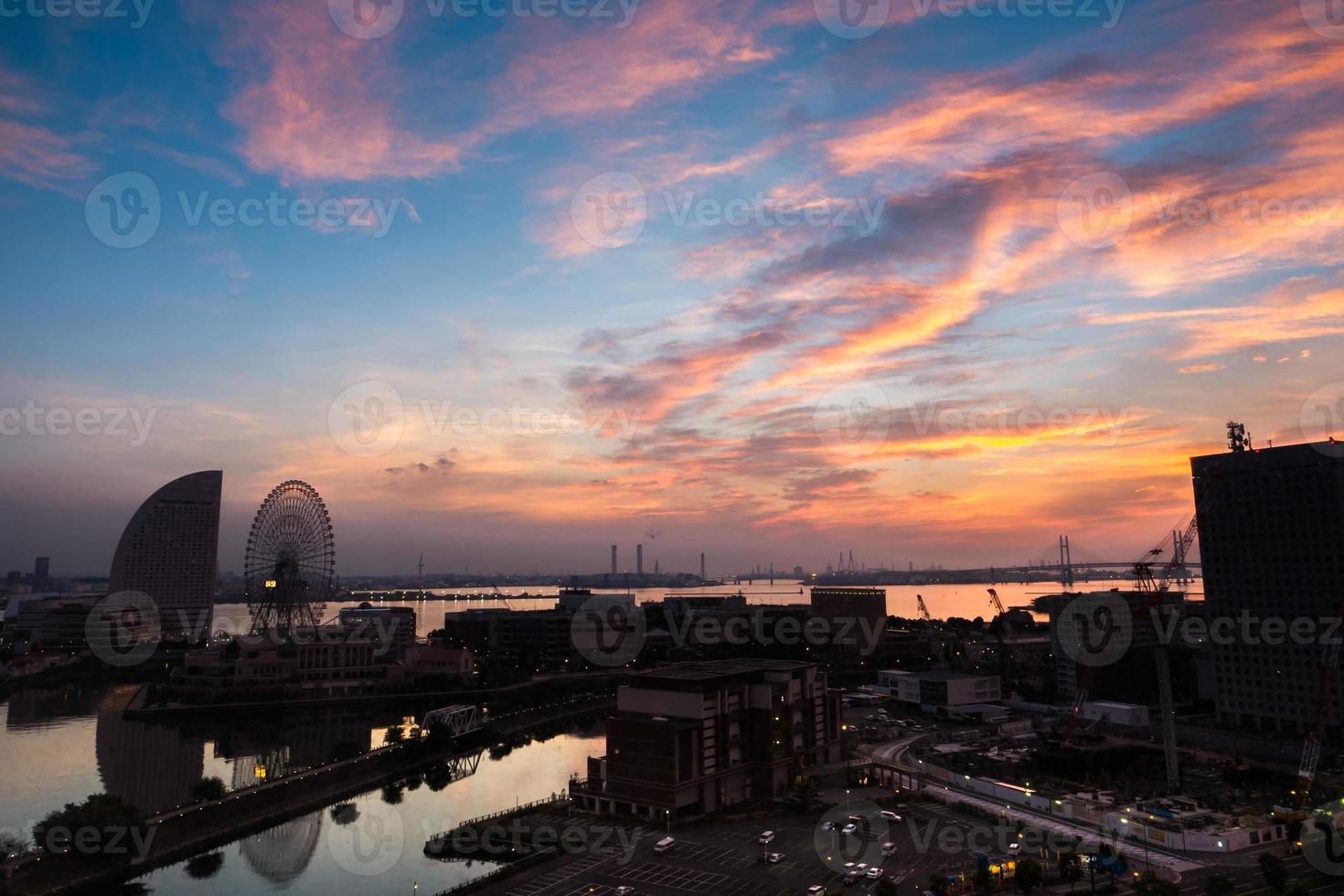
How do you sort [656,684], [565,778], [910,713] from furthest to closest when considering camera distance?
[910,713], [565,778], [656,684]

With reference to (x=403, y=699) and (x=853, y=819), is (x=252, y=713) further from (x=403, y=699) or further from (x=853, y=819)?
(x=853, y=819)

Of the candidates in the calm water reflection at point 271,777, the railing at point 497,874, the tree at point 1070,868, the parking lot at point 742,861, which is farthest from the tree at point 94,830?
the tree at point 1070,868

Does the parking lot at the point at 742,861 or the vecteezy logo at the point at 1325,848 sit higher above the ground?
the vecteezy logo at the point at 1325,848

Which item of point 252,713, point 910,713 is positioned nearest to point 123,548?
point 252,713

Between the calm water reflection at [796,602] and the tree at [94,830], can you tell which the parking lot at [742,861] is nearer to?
the tree at [94,830]

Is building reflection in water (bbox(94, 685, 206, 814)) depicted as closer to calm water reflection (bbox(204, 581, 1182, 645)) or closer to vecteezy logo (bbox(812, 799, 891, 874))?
vecteezy logo (bbox(812, 799, 891, 874))

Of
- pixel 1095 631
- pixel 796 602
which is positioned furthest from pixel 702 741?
pixel 796 602

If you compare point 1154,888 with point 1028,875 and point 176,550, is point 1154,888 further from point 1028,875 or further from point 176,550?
point 176,550
